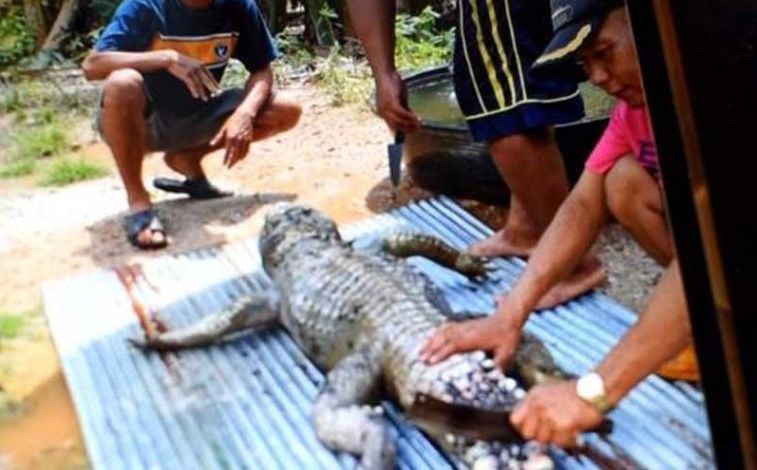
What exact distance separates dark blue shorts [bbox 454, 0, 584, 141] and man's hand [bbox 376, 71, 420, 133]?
24cm

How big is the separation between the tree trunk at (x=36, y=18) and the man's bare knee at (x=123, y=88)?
4519 millimetres

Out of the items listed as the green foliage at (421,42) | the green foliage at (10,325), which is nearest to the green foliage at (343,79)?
the green foliage at (421,42)

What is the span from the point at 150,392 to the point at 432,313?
3.00 feet

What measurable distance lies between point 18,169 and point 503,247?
3118 millimetres

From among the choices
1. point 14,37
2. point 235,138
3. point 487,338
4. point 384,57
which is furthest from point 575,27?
point 14,37

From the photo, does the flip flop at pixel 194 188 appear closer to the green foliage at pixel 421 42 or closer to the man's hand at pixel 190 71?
the man's hand at pixel 190 71

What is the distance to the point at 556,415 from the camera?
202 cm

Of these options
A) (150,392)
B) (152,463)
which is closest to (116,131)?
(150,392)

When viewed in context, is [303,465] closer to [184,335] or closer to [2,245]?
[184,335]

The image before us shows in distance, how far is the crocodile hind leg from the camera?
254cm

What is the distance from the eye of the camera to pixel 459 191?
4.55m

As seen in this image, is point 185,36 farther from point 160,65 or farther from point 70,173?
point 70,173

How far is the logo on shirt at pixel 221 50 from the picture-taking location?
4.93 metres

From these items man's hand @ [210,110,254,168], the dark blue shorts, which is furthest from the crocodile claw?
man's hand @ [210,110,254,168]
